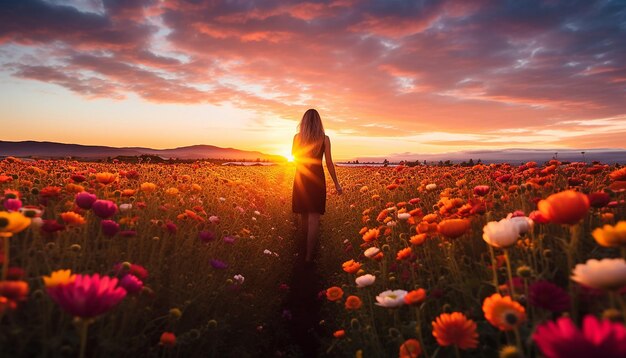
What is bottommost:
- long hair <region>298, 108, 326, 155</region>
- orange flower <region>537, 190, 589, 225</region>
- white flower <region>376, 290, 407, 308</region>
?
white flower <region>376, 290, 407, 308</region>

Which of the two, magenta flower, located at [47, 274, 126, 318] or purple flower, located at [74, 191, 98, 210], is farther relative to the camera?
purple flower, located at [74, 191, 98, 210]

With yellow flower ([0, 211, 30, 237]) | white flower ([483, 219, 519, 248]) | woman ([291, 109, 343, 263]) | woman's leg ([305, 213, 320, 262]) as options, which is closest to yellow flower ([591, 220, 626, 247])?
white flower ([483, 219, 519, 248])

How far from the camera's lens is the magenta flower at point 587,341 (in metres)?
0.97

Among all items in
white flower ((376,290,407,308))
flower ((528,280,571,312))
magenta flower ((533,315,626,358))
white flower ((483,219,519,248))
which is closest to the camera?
magenta flower ((533,315,626,358))

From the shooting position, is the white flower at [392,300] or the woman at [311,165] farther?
the woman at [311,165]

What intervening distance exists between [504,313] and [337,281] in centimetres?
373

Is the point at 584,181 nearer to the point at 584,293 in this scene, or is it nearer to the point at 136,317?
the point at 584,293

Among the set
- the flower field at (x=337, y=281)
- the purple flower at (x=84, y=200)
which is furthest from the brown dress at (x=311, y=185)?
the purple flower at (x=84, y=200)

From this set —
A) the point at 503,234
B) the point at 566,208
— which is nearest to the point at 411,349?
the point at 503,234

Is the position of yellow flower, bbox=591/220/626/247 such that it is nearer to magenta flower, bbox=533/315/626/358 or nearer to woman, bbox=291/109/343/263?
magenta flower, bbox=533/315/626/358

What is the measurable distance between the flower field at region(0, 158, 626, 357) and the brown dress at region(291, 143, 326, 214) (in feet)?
3.27

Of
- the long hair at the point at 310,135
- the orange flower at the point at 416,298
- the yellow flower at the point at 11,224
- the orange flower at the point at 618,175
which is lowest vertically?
the orange flower at the point at 416,298

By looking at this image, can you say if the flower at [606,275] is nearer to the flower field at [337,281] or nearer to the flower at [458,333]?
the flower field at [337,281]

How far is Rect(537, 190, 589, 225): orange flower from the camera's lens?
1639 millimetres
